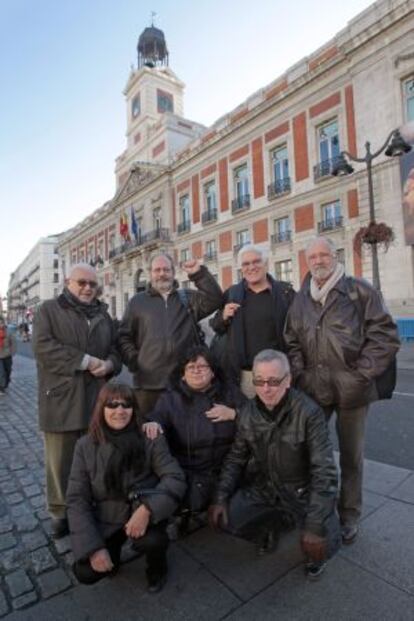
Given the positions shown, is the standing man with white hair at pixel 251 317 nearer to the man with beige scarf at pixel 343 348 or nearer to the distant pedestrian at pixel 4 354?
the man with beige scarf at pixel 343 348

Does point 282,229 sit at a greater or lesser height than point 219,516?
greater

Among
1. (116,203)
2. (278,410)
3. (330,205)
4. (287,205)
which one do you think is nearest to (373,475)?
(278,410)

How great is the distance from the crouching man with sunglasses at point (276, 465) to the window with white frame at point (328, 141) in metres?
19.1

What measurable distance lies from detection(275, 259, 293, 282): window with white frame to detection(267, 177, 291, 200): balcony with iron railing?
3766 mm

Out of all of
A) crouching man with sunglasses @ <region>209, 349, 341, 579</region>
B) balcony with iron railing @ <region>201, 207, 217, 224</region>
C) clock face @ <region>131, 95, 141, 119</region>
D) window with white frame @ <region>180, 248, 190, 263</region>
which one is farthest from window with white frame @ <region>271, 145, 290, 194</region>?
A: clock face @ <region>131, 95, 141, 119</region>

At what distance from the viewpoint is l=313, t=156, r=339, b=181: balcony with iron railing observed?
61.6 feet

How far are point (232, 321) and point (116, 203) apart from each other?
3655 centimetres

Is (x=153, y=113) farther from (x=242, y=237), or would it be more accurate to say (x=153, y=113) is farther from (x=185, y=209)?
(x=242, y=237)

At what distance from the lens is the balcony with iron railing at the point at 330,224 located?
1836 cm

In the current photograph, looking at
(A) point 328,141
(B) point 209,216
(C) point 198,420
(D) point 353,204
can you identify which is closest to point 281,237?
(D) point 353,204

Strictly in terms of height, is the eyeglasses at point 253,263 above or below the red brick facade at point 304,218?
below

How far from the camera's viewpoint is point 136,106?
3809 centimetres

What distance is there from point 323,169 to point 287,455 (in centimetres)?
1938

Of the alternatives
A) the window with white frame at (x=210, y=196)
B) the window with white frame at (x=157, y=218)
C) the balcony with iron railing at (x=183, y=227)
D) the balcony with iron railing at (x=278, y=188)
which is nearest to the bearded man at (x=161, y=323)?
the balcony with iron railing at (x=278, y=188)
